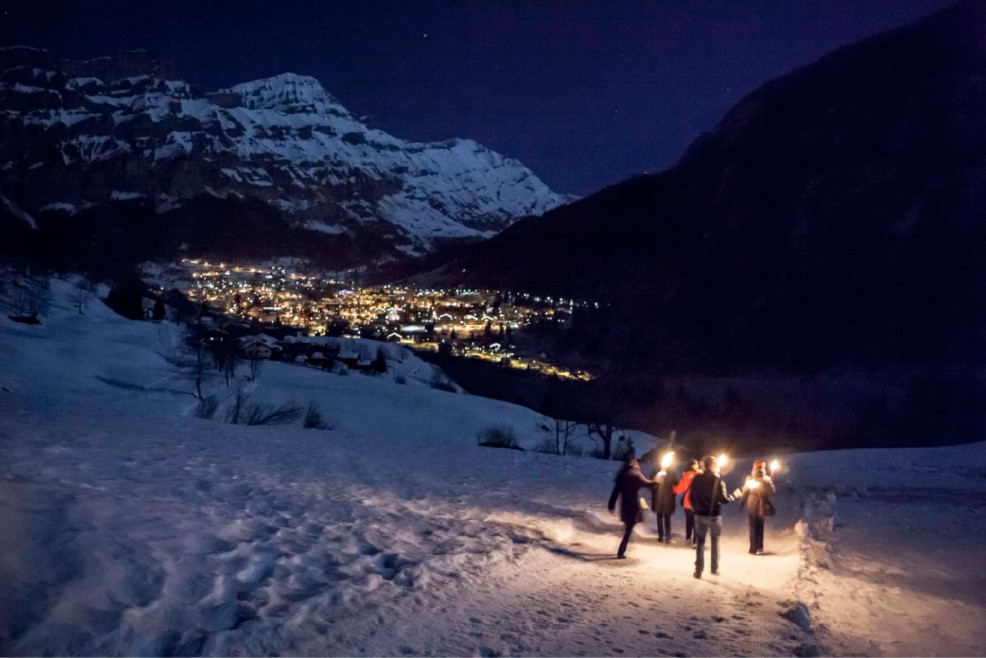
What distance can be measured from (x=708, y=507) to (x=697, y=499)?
7.3 inches

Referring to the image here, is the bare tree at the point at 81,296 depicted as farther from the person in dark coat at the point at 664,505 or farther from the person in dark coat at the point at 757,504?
the person in dark coat at the point at 757,504

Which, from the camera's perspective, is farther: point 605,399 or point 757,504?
point 605,399

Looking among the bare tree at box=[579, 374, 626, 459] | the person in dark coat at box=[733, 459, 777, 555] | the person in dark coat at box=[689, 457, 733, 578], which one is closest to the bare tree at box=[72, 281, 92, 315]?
the bare tree at box=[579, 374, 626, 459]

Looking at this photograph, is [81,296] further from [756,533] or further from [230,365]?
[756,533]

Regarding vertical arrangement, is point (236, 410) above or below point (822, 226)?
below

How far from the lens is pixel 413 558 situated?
26.8 feet

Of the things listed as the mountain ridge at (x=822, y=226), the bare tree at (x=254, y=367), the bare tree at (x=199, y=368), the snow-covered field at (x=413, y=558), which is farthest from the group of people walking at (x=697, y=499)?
the mountain ridge at (x=822, y=226)

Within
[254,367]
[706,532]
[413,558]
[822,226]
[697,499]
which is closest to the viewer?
[413,558]

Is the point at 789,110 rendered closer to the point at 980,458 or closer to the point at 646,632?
the point at 980,458

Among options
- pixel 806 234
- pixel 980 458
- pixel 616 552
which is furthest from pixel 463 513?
pixel 806 234

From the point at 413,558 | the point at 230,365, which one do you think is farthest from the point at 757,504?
the point at 230,365

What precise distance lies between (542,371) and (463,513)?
5615cm

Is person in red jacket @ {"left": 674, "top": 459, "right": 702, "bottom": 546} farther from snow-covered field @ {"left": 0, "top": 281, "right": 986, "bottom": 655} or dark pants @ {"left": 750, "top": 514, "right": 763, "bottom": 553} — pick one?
dark pants @ {"left": 750, "top": 514, "right": 763, "bottom": 553}

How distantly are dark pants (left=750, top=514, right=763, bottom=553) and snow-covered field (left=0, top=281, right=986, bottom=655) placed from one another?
0.32m
